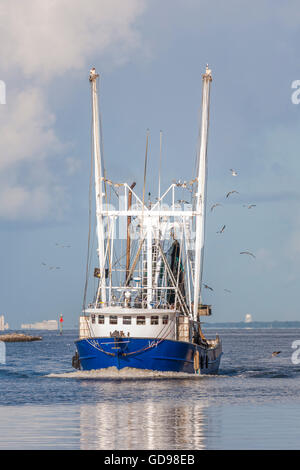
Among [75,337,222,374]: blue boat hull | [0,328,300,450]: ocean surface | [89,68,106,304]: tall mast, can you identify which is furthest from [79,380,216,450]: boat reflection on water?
[89,68,106,304]: tall mast

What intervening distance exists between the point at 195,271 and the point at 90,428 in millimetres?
45835

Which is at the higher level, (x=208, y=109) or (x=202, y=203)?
(x=208, y=109)

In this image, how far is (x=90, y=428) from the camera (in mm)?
39281

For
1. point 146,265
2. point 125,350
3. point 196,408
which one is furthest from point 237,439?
point 146,265

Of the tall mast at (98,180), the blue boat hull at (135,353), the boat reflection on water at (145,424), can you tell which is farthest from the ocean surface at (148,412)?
the tall mast at (98,180)

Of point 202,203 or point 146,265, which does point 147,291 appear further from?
point 202,203

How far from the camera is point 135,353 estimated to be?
72.7 m

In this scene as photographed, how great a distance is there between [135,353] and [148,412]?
1004 inches

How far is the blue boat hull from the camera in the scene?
238ft

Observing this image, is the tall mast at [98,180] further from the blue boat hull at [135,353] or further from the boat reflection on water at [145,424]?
the boat reflection on water at [145,424]

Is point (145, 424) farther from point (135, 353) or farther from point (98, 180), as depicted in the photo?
point (98, 180)

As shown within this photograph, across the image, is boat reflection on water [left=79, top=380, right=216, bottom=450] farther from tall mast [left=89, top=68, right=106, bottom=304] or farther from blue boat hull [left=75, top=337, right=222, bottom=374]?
tall mast [left=89, top=68, right=106, bottom=304]

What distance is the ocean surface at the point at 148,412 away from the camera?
35.2 meters
